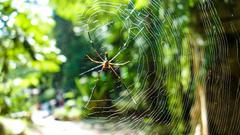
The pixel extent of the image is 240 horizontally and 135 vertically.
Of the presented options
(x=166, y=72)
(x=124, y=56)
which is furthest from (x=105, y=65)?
(x=166, y=72)

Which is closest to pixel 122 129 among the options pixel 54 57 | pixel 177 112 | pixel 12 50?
pixel 177 112

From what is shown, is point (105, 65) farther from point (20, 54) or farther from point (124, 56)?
point (20, 54)

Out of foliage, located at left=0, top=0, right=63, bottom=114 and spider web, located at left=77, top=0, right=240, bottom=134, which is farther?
foliage, located at left=0, top=0, right=63, bottom=114

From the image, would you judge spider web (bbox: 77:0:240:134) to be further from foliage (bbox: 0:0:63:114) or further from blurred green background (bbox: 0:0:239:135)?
foliage (bbox: 0:0:63:114)

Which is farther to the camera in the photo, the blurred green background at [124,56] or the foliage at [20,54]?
the foliage at [20,54]

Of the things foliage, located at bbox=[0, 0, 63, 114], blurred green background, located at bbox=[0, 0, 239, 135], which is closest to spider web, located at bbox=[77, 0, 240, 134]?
blurred green background, located at bbox=[0, 0, 239, 135]

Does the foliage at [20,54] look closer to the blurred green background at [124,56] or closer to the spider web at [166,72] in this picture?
the blurred green background at [124,56]

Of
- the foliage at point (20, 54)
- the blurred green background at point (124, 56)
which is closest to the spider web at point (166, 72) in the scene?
the blurred green background at point (124, 56)

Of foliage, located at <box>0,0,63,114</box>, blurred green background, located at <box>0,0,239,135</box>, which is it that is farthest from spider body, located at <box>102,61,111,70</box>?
foliage, located at <box>0,0,63,114</box>
